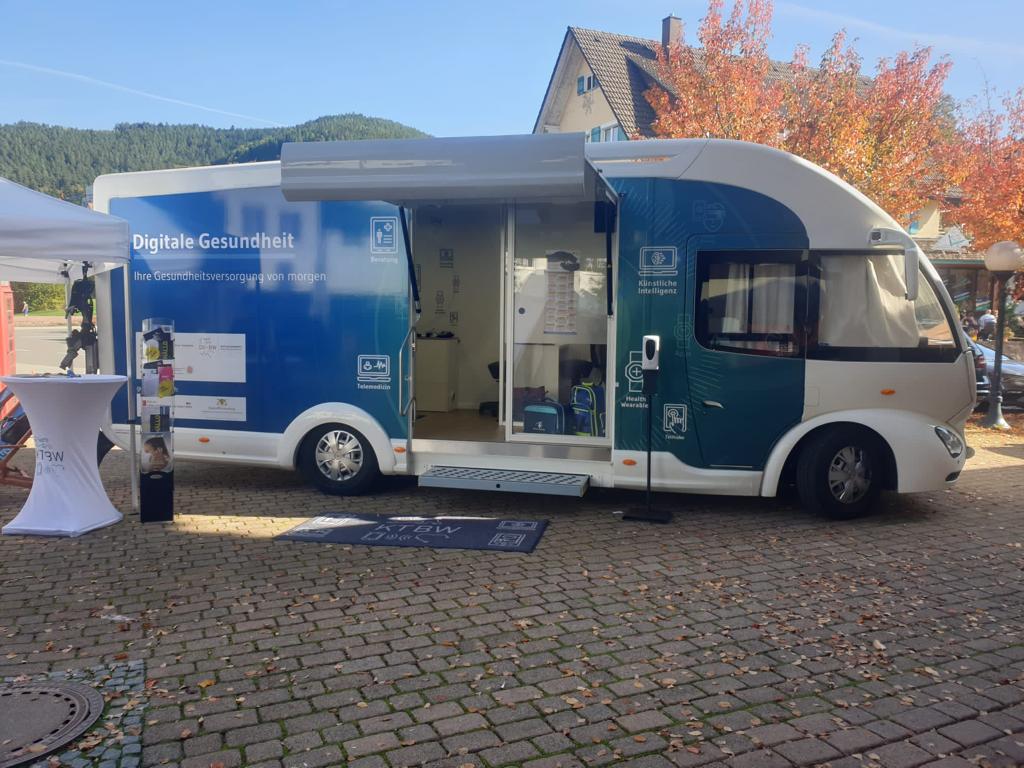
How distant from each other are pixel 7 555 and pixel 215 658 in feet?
8.54

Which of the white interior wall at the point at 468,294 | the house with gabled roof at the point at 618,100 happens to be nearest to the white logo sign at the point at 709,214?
the white interior wall at the point at 468,294

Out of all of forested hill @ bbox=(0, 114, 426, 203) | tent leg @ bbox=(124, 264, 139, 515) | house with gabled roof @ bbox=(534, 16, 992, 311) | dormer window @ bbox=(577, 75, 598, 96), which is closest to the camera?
tent leg @ bbox=(124, 264, 139, 515)

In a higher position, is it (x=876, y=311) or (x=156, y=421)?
(x=876, y=311)

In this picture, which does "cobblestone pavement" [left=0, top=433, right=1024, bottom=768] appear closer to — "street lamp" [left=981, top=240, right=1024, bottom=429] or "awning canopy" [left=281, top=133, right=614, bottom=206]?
"awning canopy" [left=281, top=133, right=614, bottom=206]

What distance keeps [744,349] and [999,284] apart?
790cm

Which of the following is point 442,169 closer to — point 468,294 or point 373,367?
point 373,367

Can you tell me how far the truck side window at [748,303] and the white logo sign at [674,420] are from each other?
0.54 m

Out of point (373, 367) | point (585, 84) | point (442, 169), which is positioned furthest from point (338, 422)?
point (585, 84)

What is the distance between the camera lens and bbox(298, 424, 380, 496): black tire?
7258 millimetres

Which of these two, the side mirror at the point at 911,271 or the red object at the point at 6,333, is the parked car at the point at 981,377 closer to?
the side mirror at the point at 911,271

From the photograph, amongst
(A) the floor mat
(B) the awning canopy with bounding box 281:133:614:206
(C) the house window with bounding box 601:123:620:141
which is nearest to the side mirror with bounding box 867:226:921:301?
(B) the awning canopy with bounding box 281:133:614:206

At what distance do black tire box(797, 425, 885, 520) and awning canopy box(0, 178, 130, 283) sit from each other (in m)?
5.63

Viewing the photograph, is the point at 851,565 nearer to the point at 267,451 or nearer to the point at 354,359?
the point at 354,359

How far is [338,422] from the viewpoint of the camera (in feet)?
23.7
